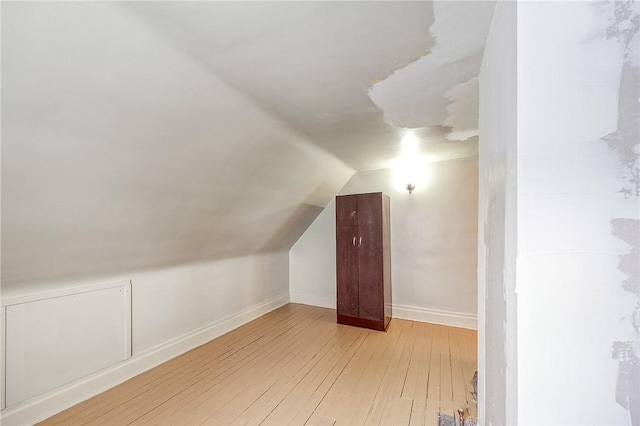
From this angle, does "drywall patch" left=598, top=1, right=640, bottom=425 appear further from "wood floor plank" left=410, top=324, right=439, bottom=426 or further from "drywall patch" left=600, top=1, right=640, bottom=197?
"wood floor plank" left=410, top=324, right=439, bottom=426

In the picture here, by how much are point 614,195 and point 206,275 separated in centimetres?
314

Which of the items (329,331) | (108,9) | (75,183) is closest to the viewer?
(108,9)

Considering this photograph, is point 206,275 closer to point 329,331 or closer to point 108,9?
point 329,331

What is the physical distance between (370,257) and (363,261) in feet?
0.35

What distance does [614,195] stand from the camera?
0.62m

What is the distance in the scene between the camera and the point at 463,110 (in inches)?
73.5

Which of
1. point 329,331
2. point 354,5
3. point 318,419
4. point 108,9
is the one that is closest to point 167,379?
point 318,419

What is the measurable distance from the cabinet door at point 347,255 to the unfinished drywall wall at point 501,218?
2.12 metres

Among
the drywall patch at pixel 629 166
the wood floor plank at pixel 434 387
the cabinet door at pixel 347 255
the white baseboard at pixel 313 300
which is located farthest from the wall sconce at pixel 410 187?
the drywall patch at pixel 629 166

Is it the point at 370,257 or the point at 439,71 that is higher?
the point at 439,71

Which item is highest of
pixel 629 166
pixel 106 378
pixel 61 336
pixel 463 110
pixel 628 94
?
pixel 463 110

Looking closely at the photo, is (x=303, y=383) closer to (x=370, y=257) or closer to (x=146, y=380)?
(x=146, y=380)

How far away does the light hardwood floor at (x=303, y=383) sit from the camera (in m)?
1.71

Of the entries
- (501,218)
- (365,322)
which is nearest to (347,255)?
(365,322)
